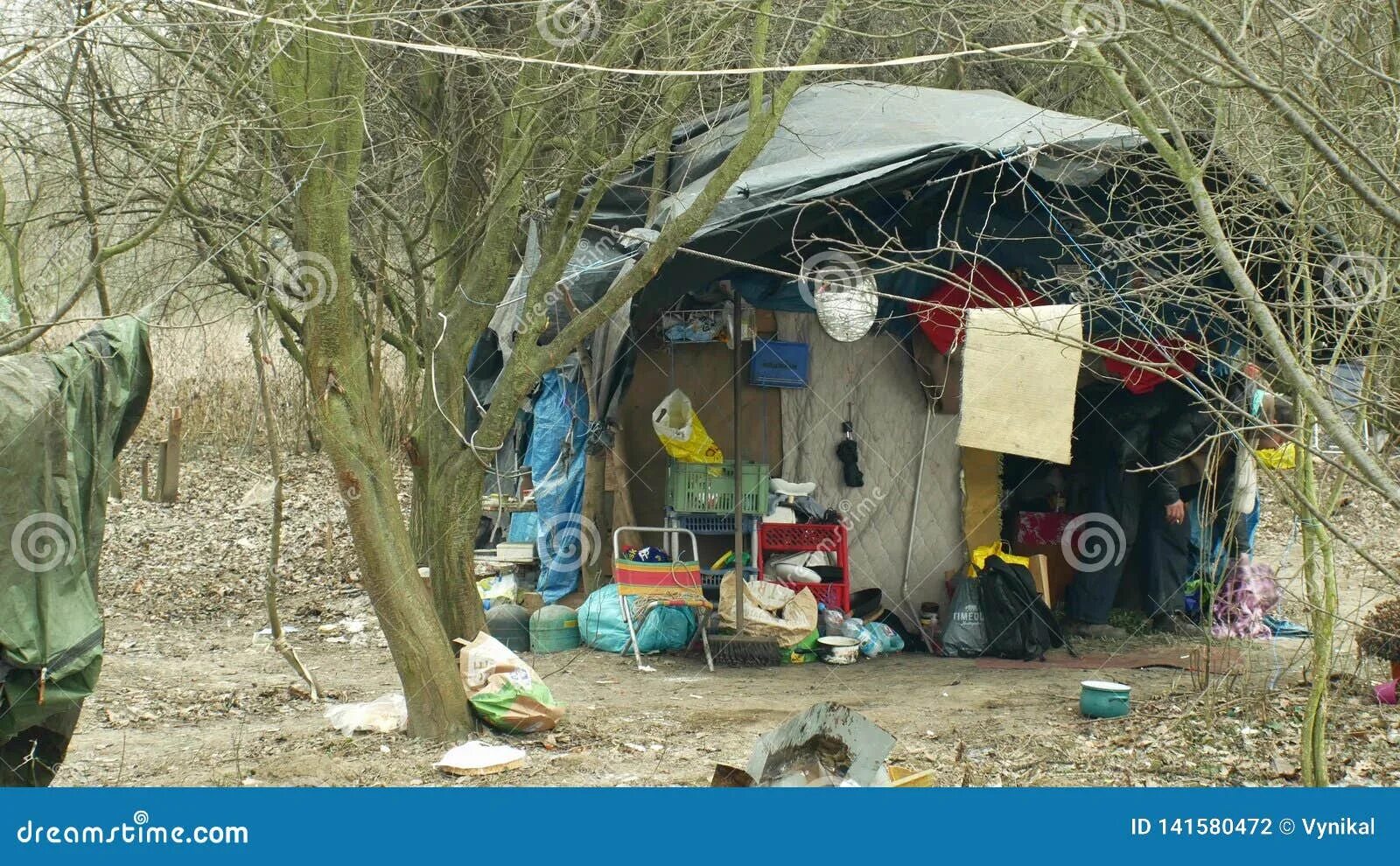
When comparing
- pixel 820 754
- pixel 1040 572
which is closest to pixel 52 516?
pixel 820 754

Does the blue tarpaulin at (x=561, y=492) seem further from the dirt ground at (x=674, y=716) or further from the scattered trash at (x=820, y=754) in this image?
the scattered trash at (x=820, y=754)

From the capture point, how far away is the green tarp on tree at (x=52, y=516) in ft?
13.5

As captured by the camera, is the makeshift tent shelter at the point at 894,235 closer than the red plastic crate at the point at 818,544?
Yes

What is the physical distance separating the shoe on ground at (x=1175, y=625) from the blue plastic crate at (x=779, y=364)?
11.2 ft

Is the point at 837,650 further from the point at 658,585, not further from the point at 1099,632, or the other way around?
the point at 1099,632

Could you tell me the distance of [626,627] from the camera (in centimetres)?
883

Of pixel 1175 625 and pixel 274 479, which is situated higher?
pixel 274 479

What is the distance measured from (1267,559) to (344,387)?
1070cm

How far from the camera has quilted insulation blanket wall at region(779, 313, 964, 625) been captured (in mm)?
9469

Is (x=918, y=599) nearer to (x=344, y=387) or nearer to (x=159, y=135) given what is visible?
(x=344, y=387)

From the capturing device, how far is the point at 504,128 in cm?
772

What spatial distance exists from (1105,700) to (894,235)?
2682mm

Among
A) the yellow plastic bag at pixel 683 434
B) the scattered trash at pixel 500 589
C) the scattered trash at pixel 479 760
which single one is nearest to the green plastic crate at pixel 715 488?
the yellow plastic bag at pixel 683 434
